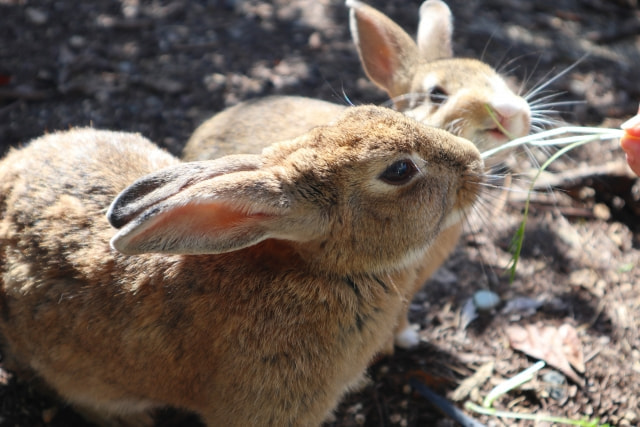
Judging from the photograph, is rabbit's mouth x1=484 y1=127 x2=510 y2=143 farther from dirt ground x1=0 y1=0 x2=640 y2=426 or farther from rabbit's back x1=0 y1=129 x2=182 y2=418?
rabbit's back x1=0 y1=129 x2=182 y2=418

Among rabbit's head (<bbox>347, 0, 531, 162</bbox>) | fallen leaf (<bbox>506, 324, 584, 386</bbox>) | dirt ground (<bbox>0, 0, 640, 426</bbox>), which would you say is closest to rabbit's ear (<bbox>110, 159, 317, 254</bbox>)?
dirt ground (<bbox>0, 0, 640, 426</bbox>)

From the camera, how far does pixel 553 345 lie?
4508 millimetres

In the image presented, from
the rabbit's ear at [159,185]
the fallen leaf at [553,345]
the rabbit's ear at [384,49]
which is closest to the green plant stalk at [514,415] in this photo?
the fallen leaf at [553,345]

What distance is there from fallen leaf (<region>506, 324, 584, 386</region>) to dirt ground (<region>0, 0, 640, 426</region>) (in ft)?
0.16

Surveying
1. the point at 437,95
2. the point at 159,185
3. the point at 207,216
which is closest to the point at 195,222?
the point at 207,216

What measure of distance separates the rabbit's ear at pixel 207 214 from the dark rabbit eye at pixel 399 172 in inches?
17.8

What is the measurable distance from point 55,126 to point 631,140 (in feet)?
15.4

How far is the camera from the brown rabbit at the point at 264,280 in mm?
3164

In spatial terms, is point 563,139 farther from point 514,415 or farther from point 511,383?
point 514,415

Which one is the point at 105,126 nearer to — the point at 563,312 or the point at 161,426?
the point at 161,426

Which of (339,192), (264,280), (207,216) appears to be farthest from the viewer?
(264,280)

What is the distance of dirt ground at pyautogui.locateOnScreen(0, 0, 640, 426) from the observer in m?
4.29

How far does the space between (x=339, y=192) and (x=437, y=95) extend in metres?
Result: 1.76

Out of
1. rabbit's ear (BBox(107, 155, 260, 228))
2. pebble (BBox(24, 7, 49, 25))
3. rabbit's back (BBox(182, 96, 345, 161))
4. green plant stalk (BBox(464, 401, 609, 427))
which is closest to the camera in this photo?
rabbit's ear (BBox(107, 155, 260, 228))
